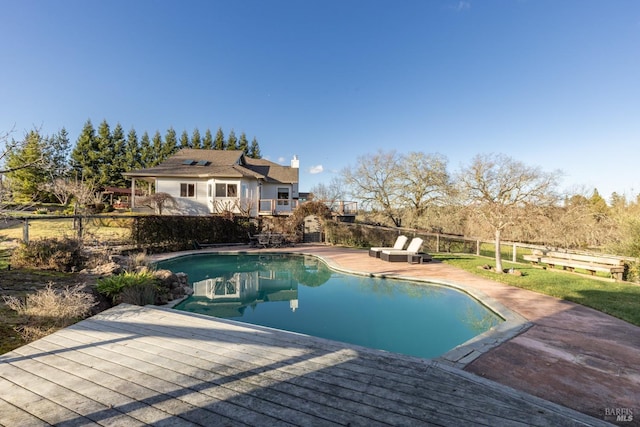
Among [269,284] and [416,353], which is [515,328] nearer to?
[416,353]

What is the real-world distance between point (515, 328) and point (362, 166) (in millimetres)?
21420

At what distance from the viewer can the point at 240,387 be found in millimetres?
2729

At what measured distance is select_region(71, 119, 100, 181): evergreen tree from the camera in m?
36.0

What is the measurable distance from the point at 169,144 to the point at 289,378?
45.4m

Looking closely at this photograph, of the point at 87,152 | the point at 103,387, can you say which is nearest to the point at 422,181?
the point at 103,387

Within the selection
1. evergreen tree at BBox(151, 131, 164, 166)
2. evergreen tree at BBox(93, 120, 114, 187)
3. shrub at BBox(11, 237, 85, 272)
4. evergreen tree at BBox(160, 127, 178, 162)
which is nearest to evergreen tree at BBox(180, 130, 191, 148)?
evergreen tree at BBox(160, 127, 178, 162)

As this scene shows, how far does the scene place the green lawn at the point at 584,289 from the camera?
19.9 ft

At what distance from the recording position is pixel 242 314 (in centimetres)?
708

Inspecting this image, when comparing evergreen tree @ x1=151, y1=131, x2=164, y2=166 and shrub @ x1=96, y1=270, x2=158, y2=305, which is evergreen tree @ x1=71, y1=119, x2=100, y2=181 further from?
shrub @ x1=96, y1=270, x2=158, y2=305

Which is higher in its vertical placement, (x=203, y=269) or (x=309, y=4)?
(x=309, y=4)

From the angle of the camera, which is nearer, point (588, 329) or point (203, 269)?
point (588, 329)

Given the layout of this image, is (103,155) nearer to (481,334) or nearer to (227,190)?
(227,190)

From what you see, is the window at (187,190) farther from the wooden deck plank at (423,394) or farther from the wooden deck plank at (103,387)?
the wooden deck plank at (423,394)

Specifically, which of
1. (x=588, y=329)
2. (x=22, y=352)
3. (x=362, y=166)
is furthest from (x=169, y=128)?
(x=588, y=329)
